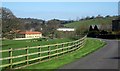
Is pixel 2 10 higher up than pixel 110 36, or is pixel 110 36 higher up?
pixel 2 10

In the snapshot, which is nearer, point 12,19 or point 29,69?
point 29,69

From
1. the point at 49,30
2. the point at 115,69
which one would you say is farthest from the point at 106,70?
the point at 49,30

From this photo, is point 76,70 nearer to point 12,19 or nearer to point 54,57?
point 54,57

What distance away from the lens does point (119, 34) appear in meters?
92.7

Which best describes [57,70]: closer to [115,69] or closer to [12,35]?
[115,69]

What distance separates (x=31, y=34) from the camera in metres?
184

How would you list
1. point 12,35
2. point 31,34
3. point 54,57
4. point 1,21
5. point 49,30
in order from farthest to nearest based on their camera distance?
point 31,34 < point 49,30 < point 12,35 < point 1,21 < point 54,57

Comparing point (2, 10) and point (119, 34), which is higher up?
point (2, 10)

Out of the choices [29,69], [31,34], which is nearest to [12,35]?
[29,69]

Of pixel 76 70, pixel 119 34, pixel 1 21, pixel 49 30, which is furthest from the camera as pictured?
pixel 49 30

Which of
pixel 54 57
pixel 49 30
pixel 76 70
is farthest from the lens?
pixel 49 30

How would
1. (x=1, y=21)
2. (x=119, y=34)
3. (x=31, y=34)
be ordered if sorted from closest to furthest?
(x=1, y=21), (x=119, y=34), (x=31, y=34)

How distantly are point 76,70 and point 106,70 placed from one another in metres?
1.41

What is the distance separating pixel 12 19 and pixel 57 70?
126ft
